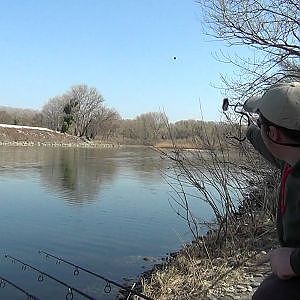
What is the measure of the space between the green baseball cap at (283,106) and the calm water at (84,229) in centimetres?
615

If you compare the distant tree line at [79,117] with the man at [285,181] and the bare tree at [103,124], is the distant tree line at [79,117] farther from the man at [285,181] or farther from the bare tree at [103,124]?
the man at [285,181]

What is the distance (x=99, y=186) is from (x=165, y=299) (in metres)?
14.6

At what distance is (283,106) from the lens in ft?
5.15

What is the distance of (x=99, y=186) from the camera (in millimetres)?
19766

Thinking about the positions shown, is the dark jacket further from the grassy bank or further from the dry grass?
the dry grass

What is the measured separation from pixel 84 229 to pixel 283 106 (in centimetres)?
1062

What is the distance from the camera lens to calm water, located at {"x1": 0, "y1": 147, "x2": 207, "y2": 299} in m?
8.25

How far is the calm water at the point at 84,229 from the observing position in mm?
8250

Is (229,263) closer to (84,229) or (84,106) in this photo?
(84,229)

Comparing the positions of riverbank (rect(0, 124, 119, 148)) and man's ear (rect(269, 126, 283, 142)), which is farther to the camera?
riverbank (rect(0, 124, 119, 148))

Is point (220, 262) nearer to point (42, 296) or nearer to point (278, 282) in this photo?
point (42, 296)

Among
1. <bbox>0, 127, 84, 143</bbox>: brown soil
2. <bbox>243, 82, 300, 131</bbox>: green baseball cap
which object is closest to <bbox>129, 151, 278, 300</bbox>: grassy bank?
<bbox>243, 82, 300, 131</bbox>: green baseball cap

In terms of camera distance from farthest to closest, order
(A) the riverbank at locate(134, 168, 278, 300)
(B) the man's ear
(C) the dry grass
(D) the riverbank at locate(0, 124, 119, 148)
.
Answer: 1. (D) the riverbank at locate(0, 124, 119, 148)
2. (C) the dry grass
3. (A) the riverbank at locate(134, 168, 278, 300)
4. (B) the man's ear


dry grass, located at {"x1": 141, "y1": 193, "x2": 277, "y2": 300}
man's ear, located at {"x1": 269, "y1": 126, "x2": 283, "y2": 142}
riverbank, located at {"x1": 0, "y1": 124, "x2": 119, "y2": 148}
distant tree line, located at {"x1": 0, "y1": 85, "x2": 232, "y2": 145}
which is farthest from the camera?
distant tree line, located at {"x1": 0, "y1": 85, "x2": 232, "y2": 145}
